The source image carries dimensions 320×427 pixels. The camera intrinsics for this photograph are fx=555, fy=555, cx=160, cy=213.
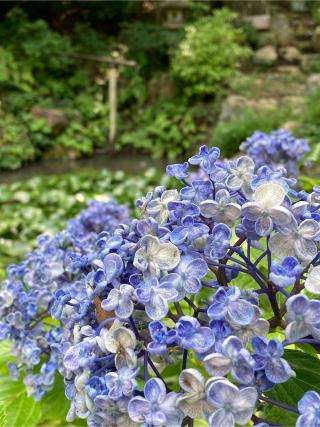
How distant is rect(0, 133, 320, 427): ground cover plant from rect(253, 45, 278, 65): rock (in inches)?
356

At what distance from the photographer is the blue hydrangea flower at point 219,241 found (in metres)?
0.55

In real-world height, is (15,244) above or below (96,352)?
below

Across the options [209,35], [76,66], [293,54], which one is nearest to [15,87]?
[76,66]

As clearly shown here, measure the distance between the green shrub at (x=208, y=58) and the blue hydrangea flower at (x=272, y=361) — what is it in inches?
318

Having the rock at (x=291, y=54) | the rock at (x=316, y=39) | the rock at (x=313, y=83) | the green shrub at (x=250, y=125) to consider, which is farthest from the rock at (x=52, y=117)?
the rock at (x=316, y=39)

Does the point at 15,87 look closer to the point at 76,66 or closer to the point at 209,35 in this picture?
the point at 76,66

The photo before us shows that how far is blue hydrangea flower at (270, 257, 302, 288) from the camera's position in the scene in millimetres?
497

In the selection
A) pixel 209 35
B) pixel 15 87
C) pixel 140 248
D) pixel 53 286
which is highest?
pixel 140 248

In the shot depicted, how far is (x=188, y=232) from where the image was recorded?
1.84ft

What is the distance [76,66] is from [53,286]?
9.27 metres

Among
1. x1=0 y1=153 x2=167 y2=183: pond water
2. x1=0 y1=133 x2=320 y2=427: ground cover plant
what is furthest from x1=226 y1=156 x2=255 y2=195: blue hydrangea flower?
x1=0 y1=153 x2=167 y2=183: pond water

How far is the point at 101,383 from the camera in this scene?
55cm

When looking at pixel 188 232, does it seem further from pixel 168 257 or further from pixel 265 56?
pixel 265 56

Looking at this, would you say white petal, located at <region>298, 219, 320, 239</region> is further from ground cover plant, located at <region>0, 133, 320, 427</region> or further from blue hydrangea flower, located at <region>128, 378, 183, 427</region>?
blue hydrangea flower, located at <region>128, 378, 183, 427</region>
